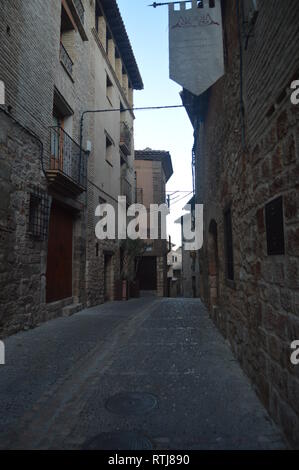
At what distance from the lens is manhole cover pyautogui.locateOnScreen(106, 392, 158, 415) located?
8.89 feet

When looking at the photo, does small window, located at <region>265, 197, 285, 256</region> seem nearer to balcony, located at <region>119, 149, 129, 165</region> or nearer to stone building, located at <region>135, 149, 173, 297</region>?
balcony, located at <region>119, 149, 129, 165</region>

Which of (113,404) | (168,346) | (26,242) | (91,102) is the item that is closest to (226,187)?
(168,346)

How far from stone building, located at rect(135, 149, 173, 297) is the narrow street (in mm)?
15595

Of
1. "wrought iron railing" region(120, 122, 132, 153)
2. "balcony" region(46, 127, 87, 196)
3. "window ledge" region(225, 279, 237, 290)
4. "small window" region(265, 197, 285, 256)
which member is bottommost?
"window ledge" region(225, 279, 237, 290)

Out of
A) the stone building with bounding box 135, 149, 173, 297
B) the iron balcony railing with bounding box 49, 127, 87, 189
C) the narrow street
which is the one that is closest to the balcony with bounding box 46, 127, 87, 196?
the iron balcony railing with bounding box 49, 127, 87, 189

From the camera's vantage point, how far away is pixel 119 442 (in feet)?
7.30

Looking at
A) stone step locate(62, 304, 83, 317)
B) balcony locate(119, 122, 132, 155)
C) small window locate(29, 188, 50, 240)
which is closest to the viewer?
small window locate(29, 188, 50, 240)

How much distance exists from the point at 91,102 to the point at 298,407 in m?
10.8

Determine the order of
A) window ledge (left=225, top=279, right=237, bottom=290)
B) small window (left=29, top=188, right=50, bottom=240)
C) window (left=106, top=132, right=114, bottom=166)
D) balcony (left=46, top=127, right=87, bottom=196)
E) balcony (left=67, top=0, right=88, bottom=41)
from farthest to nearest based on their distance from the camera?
window (left=106, top=132, right=114, bottom=166) < balcony (left=67, top=0, right=88, bottom=41) < balcony (left=46, top=127, right=87, bottom=196) < small window (left=29, top=188, right=50, bottom=240) < window ledge (left=225, top=279, right=237, bottom=290)

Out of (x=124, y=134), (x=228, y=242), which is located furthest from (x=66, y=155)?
(x=124, y=134)

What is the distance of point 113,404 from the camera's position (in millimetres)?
2852

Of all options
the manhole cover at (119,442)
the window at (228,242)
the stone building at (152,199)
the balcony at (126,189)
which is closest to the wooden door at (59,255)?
the window at (228,242)

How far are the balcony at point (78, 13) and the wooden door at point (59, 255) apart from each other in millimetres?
5730

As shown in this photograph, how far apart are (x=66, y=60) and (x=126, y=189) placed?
794 cm
